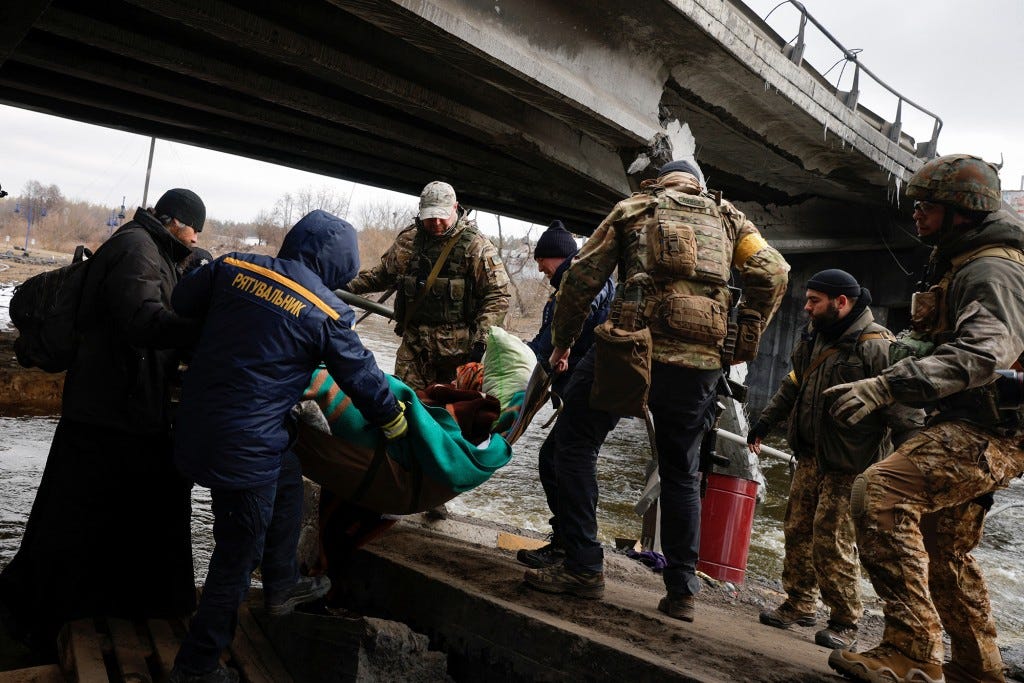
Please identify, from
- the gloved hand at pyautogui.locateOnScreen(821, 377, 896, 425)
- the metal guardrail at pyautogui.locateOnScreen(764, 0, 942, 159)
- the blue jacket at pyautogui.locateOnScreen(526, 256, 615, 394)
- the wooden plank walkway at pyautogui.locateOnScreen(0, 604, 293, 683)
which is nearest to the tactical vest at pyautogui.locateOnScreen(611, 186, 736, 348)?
the gloved hand at pyautogui.locateOnScreen(821, 377, 896, 425)

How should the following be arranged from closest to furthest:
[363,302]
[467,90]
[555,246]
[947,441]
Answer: [947,441], [555,246], [363,302], [467,90]

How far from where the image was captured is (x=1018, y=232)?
9.23ft

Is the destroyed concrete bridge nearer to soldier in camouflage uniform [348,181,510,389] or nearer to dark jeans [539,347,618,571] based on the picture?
soldier in camouflage uniform [348,181,510,389]

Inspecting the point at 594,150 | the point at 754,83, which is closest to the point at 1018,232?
the point at 754,83

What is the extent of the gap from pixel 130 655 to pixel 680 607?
2267mm

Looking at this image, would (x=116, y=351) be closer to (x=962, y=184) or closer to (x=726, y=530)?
(x=962, y=184)

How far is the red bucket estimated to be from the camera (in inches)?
206

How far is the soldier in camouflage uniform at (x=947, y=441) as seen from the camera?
8.54ft

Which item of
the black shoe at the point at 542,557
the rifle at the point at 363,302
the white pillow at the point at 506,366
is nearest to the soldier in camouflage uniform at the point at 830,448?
the black shoe at the point at 542,557

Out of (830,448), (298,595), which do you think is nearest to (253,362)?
(298,595)

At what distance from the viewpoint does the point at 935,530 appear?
9.88 feet

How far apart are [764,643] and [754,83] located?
667 centimetres

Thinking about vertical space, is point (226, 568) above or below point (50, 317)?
below

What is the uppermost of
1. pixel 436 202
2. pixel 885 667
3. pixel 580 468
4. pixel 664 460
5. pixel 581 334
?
pixel 436 202
